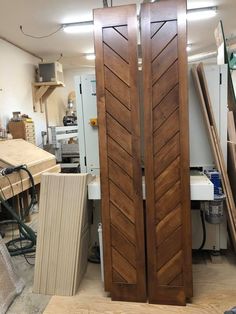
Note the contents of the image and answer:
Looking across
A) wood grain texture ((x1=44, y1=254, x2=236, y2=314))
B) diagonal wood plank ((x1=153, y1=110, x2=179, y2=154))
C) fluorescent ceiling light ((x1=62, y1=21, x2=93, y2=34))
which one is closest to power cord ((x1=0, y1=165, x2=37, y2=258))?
wood grain texture ((x1=44, y1=254, x2=236, y2=314))

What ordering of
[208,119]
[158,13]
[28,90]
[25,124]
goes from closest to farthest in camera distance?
[158,13] → [208,119] → [25,124] → [28,90]

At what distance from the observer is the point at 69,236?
7.56ft

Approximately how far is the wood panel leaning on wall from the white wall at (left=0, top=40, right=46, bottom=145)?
359 centimetres

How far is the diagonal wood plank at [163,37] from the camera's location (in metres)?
1.87

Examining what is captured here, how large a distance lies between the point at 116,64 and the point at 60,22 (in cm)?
312

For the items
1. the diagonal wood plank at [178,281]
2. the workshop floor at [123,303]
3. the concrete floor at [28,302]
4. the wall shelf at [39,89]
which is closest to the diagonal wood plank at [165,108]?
the diagonal wood plank at [178,281]

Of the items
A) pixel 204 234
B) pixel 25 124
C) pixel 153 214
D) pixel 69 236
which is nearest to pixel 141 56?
pixel 153 214

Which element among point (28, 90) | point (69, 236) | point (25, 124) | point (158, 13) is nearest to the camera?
point (158, 13)

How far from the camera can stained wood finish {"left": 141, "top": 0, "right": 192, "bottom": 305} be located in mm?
1885

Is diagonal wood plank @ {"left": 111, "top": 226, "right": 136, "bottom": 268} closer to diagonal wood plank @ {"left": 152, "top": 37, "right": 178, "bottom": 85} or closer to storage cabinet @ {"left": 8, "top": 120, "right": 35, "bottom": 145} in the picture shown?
diagonal wood plank @ {"left": 152, "top": 37, "right": 178, "bottom": 85}

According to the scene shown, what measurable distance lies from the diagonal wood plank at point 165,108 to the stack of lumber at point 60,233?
2.53ft

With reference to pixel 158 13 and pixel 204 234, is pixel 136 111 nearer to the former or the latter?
pixel 158 13

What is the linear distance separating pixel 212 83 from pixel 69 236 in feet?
6.35

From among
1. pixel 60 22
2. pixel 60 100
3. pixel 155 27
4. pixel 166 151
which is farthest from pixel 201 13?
pixel 60 100
